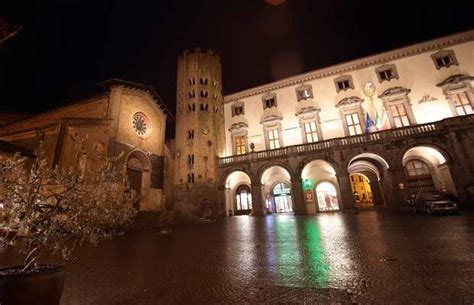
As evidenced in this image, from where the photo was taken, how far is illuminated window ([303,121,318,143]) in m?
24.5

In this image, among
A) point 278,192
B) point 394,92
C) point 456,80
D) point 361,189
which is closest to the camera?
point 456,80

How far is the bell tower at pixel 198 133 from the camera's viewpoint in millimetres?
24609

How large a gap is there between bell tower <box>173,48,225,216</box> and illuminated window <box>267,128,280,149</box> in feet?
20.4

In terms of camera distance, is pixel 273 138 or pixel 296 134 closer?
pixel 296 134

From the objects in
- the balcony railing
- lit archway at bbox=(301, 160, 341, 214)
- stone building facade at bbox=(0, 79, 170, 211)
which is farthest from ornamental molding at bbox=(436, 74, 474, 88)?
stone building facade at bbox=(0, 79, 170, 211)

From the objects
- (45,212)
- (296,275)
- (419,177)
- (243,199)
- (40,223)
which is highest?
(419,177)

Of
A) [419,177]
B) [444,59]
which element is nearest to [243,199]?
[419,177]

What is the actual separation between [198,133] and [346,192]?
17.8 m

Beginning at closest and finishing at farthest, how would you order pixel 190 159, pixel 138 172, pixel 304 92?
1. pixel 138 172
2. pixel 190 159
3. pixel 304 92

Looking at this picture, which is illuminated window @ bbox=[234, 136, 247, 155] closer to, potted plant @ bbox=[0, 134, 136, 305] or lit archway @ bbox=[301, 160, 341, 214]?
lit archway @ bbox=[301, 160, 341, 214]

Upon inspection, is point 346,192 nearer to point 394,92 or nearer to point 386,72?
point 394,92

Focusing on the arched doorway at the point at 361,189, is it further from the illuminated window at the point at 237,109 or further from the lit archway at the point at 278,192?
the illuminated window at the point at 237,109

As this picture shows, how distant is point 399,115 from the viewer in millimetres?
21938

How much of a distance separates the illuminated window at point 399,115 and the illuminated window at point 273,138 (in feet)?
40.3
